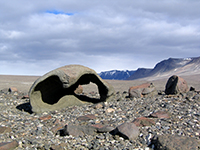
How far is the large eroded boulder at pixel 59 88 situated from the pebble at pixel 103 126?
0.61m

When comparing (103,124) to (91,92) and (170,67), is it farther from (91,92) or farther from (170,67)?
(170,67)

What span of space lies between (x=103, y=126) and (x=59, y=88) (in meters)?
4.72

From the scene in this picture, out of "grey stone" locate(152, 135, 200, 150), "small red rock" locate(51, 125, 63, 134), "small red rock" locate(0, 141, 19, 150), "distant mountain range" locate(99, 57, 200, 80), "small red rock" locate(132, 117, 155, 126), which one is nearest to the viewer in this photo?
"grey stone" locate(152, 135, 200, 150)

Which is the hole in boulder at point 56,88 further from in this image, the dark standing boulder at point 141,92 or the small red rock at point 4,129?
the small red rock at point 4,129

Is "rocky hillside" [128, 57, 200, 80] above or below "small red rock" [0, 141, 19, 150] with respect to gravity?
above

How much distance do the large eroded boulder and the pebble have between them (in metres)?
0.61

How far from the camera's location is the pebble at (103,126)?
488cm

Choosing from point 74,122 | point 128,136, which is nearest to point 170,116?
point 128,136

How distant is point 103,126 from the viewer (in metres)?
5.64

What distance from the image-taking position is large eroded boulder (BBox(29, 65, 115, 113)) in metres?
8.12

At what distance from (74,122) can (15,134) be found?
164cm

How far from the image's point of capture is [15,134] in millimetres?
5688

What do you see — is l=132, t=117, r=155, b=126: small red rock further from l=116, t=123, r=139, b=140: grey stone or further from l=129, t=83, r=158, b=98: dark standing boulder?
l=129, t=83, r=158, b=98: dark standing boulder

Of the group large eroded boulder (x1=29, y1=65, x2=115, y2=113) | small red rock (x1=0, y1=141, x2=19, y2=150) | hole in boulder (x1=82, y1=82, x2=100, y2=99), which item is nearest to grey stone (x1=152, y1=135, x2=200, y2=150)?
small red rock (x1=0, y1=141, x2=19, y2=150)
